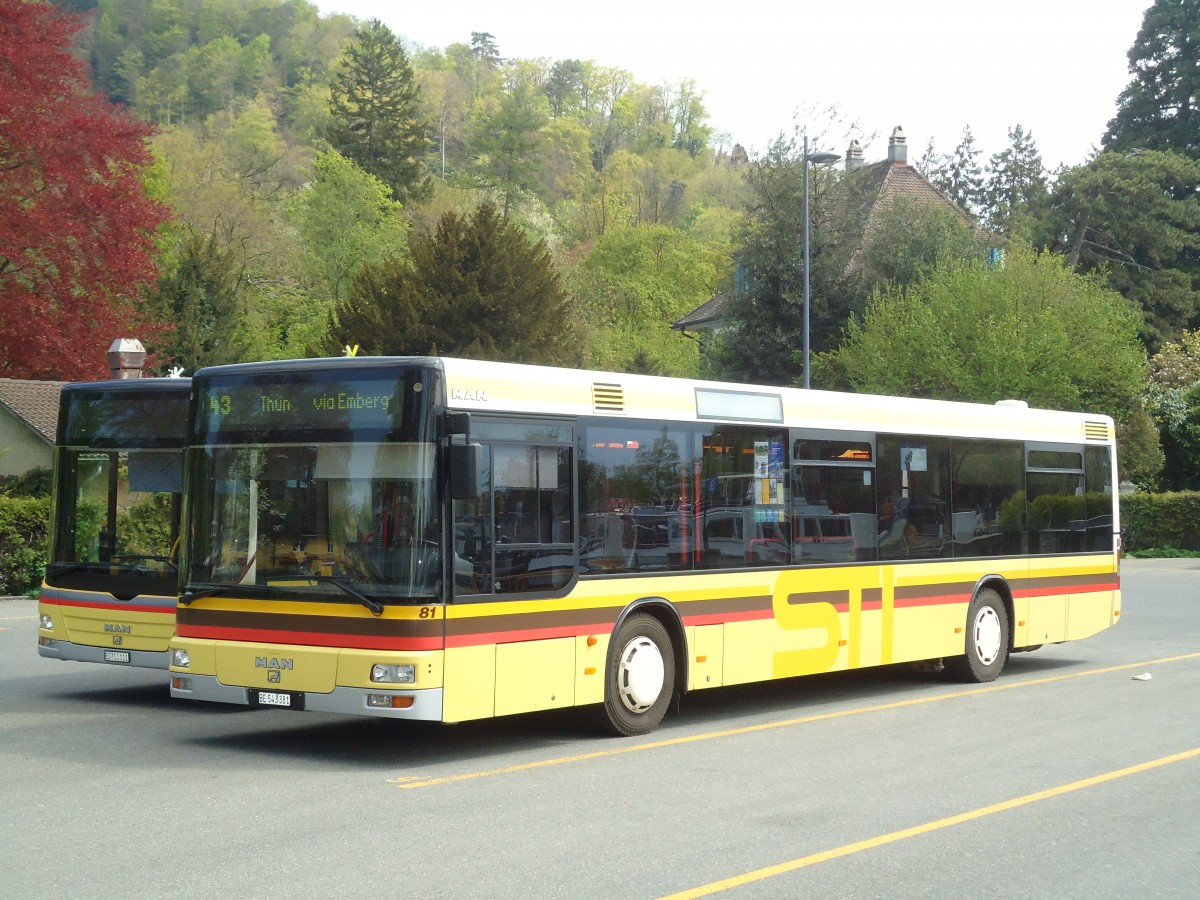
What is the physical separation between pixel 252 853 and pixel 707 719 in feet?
19.6

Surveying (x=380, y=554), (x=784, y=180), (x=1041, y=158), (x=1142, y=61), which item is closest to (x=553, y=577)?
(x=380, y=554)

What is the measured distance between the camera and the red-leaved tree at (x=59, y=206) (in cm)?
3144

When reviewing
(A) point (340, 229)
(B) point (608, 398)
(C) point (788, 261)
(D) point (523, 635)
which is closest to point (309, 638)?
(D) point (523, 635)

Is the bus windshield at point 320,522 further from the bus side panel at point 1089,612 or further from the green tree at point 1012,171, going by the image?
the green tree at point 1012,171

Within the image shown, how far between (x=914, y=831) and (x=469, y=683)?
3284mm

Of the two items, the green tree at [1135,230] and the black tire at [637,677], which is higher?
the green tree at [1135,230]

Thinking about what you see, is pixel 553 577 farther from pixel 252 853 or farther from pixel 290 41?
pixel 290 41

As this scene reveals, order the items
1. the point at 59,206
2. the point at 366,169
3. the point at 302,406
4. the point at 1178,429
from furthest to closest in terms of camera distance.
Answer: the point at 366,169 < the point at 1178,429 < the point at 59,206 < the point at 302,406

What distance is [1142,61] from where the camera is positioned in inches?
2975

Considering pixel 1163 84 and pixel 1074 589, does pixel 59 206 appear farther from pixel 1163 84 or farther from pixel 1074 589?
pixel 1163 84

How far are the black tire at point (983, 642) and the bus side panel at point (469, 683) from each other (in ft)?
21.9

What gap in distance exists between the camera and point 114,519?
13.2 metres

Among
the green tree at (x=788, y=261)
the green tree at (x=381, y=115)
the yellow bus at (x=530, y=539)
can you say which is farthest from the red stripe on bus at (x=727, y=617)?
the green tree at (x=381, y=115)

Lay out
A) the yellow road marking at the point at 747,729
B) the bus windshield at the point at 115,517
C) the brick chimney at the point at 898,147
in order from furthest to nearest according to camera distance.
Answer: the brick chimney at the point at 898,147 → the bus windshield at the point at 115,517 → the yellow road marking at the point at 747,729
